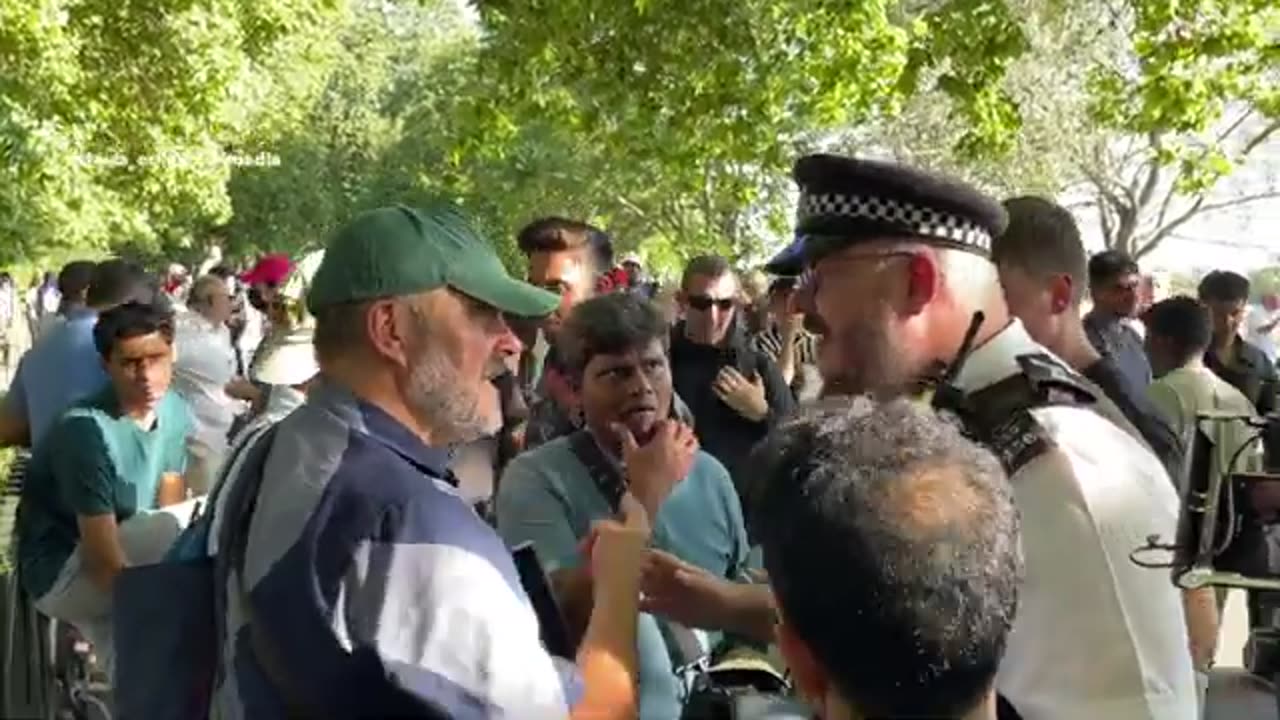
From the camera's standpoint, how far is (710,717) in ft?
9.87

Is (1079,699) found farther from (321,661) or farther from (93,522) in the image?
(93,522)

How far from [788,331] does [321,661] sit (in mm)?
7746

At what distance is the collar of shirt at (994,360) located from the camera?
9.33ft

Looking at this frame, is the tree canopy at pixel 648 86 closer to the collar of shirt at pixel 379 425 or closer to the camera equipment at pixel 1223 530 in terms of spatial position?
the collar of shirt at pixel 379 425

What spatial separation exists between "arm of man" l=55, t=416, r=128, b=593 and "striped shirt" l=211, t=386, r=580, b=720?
8.83ft

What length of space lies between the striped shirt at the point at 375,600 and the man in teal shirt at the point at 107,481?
237 cm

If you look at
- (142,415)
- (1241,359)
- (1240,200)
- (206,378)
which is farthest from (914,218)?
(1240,200)

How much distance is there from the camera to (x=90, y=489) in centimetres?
562

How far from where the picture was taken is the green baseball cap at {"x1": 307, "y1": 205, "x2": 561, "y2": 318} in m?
3.01

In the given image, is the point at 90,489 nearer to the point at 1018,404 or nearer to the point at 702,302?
the point at 702,302

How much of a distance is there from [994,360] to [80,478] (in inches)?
139

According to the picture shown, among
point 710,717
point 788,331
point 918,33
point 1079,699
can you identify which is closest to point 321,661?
point 710,717

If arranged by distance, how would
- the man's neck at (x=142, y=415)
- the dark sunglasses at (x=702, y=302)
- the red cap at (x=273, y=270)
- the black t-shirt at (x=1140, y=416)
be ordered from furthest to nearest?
the red cap at (x=273, y=270)
the dark sunglasses at (x=702, y=302)
the man's neck at (x=142, y=415)
the black t-shirt at (x=1140, y=416)

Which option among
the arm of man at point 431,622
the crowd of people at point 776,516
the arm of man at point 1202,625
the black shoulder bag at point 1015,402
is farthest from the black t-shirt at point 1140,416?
the arm of man at point 431,622
